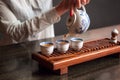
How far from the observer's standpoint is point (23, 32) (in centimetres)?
162

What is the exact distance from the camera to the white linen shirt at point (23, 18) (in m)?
1.51

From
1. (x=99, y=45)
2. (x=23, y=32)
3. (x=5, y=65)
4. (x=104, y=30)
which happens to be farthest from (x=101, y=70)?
(x=104, y=30)

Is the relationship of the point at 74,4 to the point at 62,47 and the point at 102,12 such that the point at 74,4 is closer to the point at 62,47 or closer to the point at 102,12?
the point at 62,47

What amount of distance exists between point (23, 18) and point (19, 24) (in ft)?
0.66

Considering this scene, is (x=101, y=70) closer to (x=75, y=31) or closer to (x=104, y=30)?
(x=75, y=31)

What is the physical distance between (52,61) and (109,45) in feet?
1.31

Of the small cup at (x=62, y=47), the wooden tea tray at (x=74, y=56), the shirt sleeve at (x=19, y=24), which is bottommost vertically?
the wooden tea tray at (x=74, y=56)

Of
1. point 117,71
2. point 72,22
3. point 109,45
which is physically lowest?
point 117,71

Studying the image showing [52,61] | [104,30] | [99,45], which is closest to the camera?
[52,61]

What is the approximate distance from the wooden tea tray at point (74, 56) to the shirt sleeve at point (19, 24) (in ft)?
1.02

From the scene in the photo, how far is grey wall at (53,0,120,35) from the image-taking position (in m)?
2.95

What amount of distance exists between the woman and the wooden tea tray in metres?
0.22

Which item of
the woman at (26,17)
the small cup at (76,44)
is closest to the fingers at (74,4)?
the woman at (26,17)

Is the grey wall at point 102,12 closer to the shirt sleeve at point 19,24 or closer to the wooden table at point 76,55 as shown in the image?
the shirt sleeve at point 19,24
